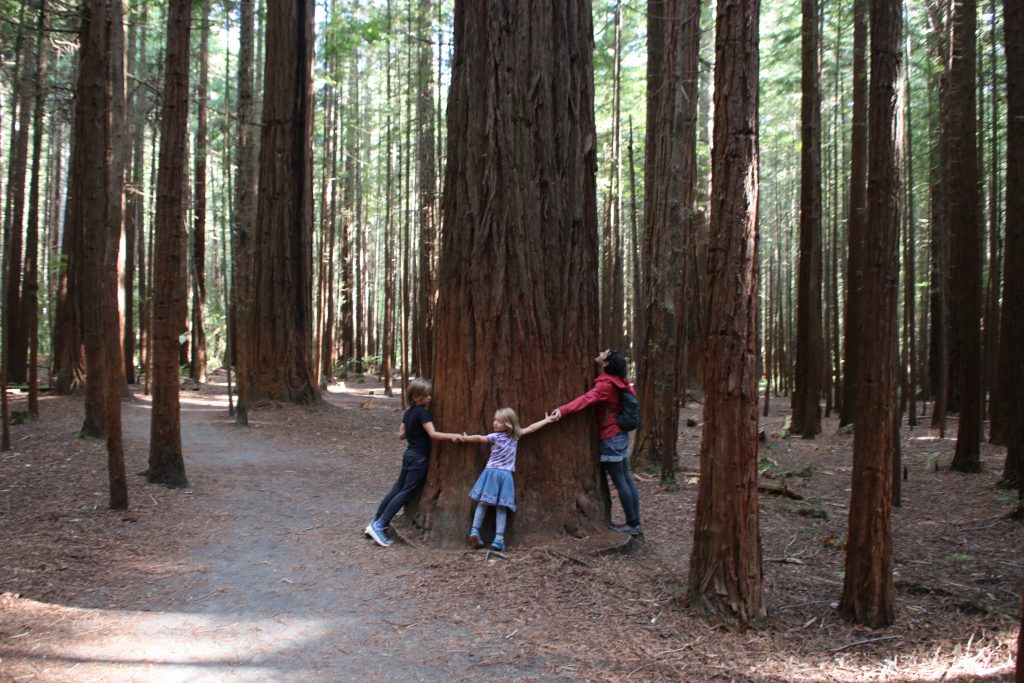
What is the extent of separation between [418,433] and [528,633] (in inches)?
96.3

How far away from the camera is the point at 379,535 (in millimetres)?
6867

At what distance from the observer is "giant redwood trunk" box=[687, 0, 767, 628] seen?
5.03 metres

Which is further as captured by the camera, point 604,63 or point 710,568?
point 604,63

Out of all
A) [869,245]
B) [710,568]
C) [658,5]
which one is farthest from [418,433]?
[658,5]

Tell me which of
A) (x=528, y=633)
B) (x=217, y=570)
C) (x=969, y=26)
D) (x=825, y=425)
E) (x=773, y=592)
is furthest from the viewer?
(x=825, y=425)

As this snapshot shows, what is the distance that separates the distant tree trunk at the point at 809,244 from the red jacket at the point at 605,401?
864cm

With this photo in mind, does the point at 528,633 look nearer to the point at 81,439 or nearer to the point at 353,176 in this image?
the point at 81,439

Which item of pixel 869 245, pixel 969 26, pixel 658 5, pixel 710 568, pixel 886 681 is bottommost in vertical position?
pixel 886 681

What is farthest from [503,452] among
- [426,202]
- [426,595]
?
[426,202]

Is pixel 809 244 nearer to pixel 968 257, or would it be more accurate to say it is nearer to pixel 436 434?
pixel 968 257

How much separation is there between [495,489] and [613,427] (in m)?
1.23

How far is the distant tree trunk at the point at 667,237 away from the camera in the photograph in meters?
9.59

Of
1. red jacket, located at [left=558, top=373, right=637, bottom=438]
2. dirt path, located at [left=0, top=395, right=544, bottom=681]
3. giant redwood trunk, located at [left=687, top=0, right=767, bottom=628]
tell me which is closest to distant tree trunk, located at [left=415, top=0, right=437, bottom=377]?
dirt path, located at [left=0, top=395, right=544, bottom=681]

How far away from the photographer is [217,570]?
6.25m
